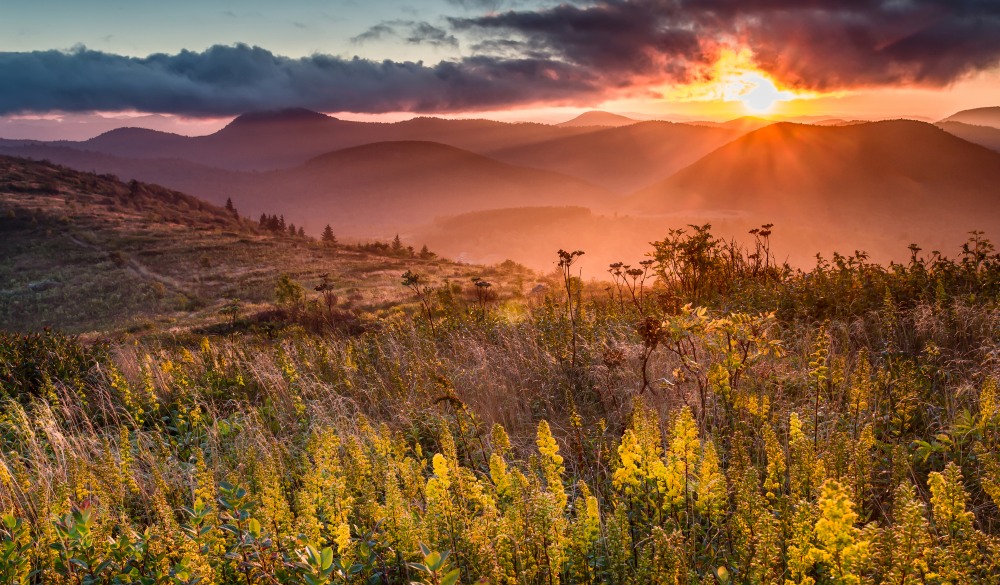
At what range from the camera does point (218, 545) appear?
8.66 ft

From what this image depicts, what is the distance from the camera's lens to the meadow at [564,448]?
227 cm

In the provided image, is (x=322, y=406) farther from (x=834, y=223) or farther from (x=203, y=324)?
(x=834, y=223)

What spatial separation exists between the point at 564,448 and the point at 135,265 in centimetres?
4837

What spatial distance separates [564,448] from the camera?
466 cm

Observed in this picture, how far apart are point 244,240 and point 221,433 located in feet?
178

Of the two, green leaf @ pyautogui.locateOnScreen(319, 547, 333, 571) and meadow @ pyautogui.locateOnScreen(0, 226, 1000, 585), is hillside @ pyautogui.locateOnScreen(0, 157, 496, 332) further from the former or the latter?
green leaf @ pyautogui.locateOnScreen(319, 547, 333, 571)

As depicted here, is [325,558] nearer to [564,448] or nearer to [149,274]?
[564,448]

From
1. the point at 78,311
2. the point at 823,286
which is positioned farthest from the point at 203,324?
the point at 823,286

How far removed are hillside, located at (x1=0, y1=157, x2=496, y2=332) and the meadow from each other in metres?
16.9

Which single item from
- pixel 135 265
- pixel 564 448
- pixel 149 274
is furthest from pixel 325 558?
pixel 135 265

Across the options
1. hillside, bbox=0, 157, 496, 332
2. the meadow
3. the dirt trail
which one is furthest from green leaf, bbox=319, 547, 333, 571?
the dirt trail

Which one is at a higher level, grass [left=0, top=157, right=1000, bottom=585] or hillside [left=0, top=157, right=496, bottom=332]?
grass [left=0, top=157, right=1000, bottom=585]

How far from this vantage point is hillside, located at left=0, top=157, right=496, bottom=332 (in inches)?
1218

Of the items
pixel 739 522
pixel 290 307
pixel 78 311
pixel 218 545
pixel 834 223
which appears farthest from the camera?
pixel 834 223
